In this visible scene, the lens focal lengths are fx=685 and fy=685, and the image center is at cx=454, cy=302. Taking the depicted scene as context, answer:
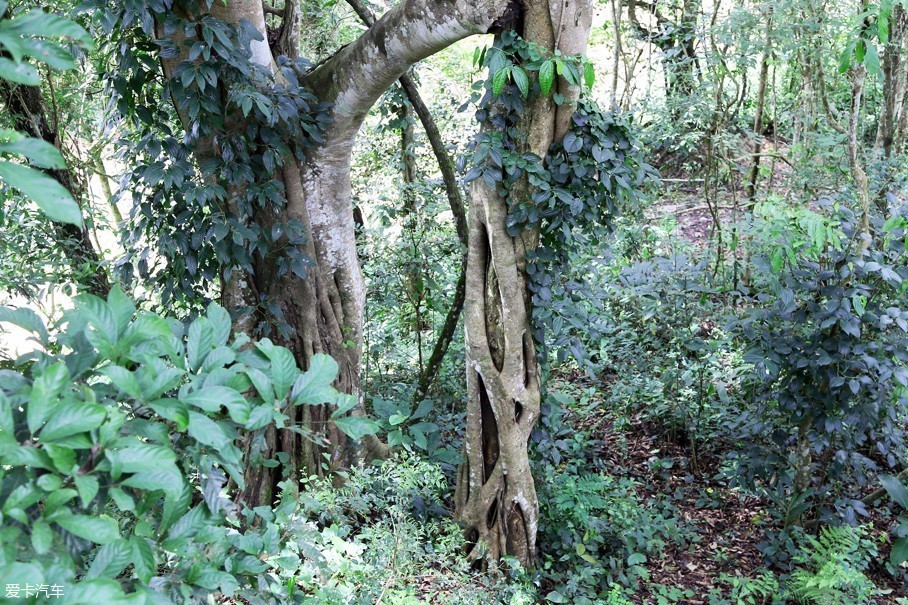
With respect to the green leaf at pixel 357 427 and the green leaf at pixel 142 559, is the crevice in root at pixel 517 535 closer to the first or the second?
the green leaf at pixel 357 427

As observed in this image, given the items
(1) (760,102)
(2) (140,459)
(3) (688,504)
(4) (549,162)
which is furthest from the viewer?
(1) (760,102)

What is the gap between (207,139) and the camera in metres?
3.40

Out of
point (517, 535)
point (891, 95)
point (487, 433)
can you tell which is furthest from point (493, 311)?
point (891, 95)

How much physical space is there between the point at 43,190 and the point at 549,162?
101 inches

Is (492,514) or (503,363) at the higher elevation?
(503,363)

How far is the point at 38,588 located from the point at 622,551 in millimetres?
3365

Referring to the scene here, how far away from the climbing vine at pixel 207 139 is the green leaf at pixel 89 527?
7.33 feet

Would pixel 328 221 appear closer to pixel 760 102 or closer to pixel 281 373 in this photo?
pixel 281 373

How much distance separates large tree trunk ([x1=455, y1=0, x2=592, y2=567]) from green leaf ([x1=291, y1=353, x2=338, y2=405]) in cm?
201

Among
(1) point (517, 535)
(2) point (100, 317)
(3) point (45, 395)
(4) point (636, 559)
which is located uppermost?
(2) point (100, 317)

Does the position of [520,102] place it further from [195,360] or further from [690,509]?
[690,509]

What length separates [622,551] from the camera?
3.83m

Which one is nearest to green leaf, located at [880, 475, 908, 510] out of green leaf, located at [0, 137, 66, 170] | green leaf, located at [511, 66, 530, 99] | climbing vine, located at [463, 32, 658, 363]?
climbing vine, located at [463, 32, 658, 363]

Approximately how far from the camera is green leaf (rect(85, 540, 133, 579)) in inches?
45.7
